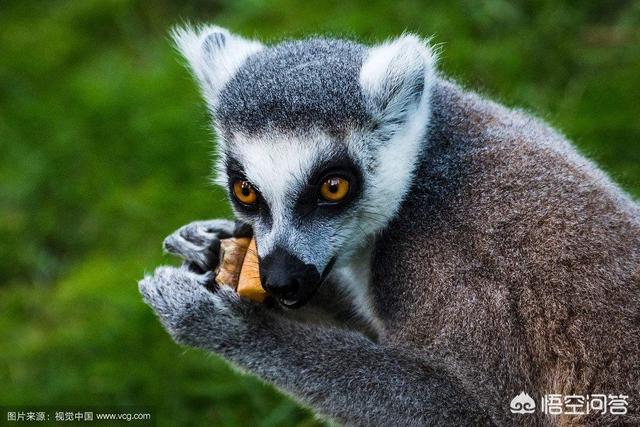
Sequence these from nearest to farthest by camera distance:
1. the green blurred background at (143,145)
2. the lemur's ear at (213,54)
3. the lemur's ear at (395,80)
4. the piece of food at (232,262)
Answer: the lemur's ear at (395,80) → the piece of food at (232,262) → the lemur's ear at (213,54) → the green blurred background at (143,145)

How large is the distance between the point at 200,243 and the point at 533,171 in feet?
7.12

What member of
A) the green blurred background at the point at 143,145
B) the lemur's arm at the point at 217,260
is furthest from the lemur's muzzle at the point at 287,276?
the green blurred background at the point at 143,145

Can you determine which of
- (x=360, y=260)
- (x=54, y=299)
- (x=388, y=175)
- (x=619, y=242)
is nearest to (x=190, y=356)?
(x=54, y=299)

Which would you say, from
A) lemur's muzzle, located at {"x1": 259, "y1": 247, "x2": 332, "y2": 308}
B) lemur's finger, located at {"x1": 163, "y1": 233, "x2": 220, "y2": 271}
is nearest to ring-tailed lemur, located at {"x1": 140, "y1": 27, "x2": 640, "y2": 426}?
lemur's muzzle, located at {"x1": 259, "y1": 247, "x2": 332, "y2": 308}

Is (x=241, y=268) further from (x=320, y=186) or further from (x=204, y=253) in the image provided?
(x=320, y=186)

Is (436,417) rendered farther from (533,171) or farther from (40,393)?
(40,393)

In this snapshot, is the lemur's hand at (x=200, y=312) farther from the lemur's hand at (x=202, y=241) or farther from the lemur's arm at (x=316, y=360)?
the lemur's hand at (x=202, y=241)

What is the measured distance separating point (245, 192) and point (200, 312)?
77 cm

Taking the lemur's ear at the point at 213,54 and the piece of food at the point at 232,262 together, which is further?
the lemur's ear at the point at 213,54

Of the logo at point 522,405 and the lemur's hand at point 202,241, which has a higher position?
the lemur's hand at point 202,241

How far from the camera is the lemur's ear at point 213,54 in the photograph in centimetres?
580

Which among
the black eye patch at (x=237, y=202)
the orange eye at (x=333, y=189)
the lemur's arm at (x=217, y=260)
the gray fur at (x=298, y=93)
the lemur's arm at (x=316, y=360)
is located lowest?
the lemur's arm at (x=316, y=360)

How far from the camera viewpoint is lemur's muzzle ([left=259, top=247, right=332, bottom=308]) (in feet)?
16.0

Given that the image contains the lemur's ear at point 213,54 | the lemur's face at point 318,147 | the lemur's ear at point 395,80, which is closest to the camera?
the lemur's face at point 318,147
